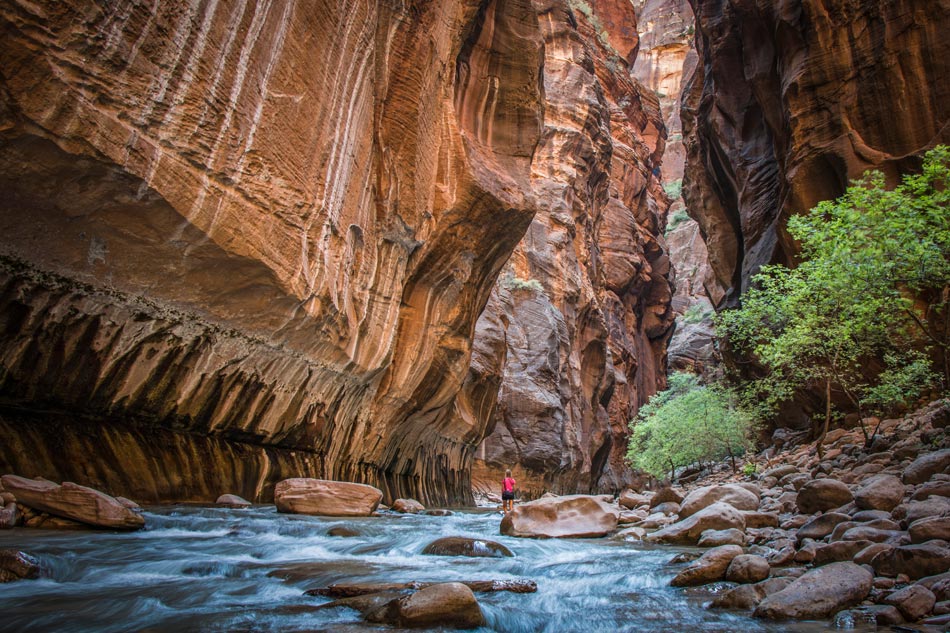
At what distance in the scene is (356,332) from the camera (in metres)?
12.1

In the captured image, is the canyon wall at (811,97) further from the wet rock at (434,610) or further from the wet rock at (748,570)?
the wet rock at (434,610)

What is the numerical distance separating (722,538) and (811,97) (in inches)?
763

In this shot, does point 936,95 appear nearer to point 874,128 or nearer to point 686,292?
point 874,128

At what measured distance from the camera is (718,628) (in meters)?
4.40

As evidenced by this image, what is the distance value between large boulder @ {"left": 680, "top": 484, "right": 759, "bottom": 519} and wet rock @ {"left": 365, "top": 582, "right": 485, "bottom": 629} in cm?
769

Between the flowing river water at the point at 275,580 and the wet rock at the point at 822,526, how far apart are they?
177cm

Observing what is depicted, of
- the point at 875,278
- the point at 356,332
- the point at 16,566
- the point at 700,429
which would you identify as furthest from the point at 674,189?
the point at 16,566

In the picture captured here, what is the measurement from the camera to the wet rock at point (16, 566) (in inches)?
184

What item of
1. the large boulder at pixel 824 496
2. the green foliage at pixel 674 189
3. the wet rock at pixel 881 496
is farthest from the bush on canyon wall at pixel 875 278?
the green foliage at pixel 674 189

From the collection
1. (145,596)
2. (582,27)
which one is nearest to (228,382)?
(145,596)

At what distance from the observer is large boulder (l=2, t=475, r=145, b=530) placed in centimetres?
639

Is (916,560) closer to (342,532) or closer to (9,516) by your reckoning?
(342,532)

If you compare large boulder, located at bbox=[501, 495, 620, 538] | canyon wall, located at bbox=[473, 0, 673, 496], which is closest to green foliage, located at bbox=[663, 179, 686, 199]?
canyon wall, located at bbox=[473, 0, 673, 496]

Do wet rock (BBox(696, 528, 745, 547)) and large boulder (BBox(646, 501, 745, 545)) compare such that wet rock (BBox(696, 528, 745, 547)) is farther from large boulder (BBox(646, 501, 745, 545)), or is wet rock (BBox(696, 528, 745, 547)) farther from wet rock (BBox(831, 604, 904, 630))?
wet rock (BBox(831, 604, 904, 630))
